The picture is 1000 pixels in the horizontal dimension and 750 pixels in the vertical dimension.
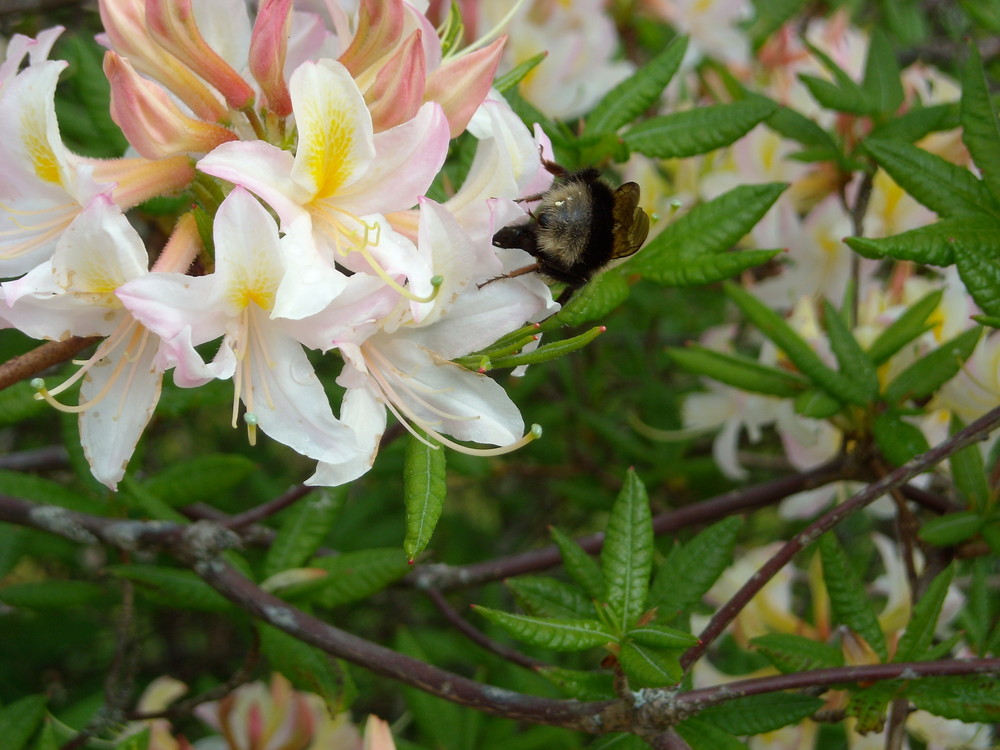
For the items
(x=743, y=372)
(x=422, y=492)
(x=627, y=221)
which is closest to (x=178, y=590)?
(x=422, y=492)

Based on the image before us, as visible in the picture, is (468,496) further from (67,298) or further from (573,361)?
(67,298)

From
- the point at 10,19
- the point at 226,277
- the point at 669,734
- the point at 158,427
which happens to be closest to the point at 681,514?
the point at 669,734

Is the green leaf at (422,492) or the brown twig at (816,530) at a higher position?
the green leaf at (422,492)

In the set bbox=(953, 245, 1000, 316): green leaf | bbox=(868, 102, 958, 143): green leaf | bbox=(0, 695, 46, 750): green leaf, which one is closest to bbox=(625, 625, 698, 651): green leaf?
bbox=(953, 245, 1000, 316): green leaf

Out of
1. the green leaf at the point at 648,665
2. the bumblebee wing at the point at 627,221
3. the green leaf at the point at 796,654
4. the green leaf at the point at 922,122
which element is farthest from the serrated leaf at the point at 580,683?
the green leaf at the point at 922,122

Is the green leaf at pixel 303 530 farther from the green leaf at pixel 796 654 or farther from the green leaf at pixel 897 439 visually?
the green leaf at pixel 897 439

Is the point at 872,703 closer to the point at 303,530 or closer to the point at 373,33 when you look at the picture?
the point at 303,530
